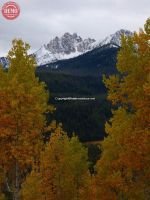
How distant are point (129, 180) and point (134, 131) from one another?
7.22 m

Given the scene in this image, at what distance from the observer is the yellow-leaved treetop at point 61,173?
49.0m

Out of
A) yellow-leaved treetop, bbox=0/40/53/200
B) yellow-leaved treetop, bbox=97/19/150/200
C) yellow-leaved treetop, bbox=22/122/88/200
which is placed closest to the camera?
yellow-leaved treetop, bbox=97/19/150/200

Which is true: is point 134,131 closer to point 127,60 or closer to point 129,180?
point 127,60

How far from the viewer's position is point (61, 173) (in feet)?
167

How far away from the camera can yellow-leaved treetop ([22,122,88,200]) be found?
48997 millimetres

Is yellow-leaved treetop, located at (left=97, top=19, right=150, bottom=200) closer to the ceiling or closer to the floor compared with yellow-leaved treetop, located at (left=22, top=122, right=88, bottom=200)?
closer to the ceiling

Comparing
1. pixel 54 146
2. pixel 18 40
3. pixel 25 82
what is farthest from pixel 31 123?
pixel 54 146

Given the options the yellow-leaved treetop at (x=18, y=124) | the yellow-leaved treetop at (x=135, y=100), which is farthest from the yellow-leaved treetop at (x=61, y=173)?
the yellow-leaved treetop at (x=135, y=100)

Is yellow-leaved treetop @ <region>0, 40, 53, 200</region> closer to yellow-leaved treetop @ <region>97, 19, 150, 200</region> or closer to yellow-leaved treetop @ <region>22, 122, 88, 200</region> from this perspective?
yellow-leaved treetop @ <region>97, 19, 150, 200</region>

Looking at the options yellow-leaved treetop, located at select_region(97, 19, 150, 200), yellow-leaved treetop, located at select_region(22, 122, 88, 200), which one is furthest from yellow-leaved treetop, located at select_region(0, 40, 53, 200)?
yellow-leaved treetop, located at select_region(22, 122, 88, 200)

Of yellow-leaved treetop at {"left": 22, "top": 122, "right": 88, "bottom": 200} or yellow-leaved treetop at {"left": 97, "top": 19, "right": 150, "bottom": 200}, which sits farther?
yellow-leaved treetop at {"left": 22, "top": 122, "right": 88, "bottom": 200}

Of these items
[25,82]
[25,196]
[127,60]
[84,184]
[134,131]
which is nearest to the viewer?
[134,131]

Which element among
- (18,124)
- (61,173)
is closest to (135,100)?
(18,124)

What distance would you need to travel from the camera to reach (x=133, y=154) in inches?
1097
